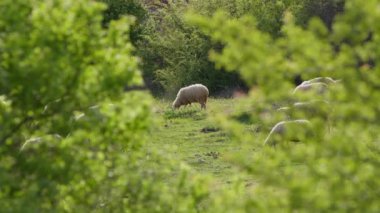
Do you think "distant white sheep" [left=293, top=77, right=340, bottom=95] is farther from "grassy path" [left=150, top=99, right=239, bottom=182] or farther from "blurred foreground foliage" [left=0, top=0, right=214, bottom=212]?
"grassy path" [left=150, top=99, right=239, bottom=182]

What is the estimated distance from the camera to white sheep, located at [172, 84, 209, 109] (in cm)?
3625

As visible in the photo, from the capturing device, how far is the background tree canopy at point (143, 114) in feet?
26.3

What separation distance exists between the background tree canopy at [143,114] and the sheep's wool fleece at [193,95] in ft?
82.4

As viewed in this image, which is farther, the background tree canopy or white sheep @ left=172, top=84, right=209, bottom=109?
white sheep @ left=172, top=84, right=209, bottom=109

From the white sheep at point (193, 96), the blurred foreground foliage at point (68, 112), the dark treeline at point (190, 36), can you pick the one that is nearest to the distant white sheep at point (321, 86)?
the blurred foreground foliage at point (68, 112)

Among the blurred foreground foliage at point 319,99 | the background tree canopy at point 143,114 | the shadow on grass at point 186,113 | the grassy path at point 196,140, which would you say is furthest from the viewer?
the shadow on grass at point 186,113

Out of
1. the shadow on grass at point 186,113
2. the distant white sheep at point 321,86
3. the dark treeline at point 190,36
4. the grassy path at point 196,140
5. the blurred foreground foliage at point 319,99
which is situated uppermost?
the blurred foreground foliage at point 319,99

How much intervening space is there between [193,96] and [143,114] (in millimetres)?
26965

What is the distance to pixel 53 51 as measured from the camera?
8.90m

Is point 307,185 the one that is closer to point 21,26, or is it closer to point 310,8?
point 21,26

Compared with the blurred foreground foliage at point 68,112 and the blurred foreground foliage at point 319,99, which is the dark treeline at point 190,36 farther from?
the blurred foreground foliage at point 319,99

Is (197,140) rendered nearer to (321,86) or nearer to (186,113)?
(186,113)

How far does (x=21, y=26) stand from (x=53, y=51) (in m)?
0.40

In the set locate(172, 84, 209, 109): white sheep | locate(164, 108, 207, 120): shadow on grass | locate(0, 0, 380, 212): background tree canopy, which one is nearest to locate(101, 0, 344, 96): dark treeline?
locate(172, 84, 209, 109): white sheep
